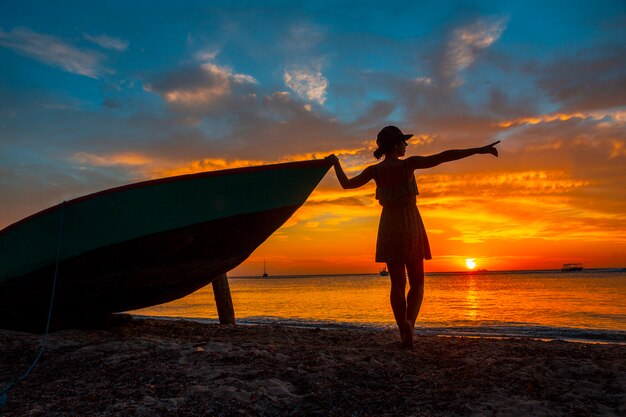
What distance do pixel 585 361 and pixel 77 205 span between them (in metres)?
5.65

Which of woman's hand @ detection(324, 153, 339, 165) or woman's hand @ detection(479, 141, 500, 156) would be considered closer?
woman's hand @ detection(479, 141, 500, 156)

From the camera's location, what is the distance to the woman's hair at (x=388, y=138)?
4.33 m

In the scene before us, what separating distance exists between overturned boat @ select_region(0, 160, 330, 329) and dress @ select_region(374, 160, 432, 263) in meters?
1.03

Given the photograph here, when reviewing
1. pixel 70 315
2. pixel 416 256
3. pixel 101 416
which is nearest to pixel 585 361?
pixel 416 256

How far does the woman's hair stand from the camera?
14.2 ft

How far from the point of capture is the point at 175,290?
21.3ft

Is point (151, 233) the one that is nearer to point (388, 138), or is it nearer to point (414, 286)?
point (388, 138)

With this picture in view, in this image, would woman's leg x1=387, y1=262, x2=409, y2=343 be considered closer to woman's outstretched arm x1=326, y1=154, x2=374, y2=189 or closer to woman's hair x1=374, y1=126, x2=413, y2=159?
woman's outstretched arm x1=326, y1=154, x2=374, y2=189

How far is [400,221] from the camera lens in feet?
13.8

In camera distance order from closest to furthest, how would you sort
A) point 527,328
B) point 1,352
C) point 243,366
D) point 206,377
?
point 206,377 → point 243,366 → point 1,352 → point 527,328

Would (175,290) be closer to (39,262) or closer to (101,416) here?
(39,262)

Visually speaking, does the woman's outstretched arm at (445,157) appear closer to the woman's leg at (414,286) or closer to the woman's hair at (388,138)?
the woman's hair at (388,138)

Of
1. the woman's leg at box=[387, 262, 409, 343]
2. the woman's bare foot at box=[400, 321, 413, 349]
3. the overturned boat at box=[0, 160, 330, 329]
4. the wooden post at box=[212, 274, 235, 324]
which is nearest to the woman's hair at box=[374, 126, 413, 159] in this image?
the overturned boat at box=[0, 160, 330, 329]

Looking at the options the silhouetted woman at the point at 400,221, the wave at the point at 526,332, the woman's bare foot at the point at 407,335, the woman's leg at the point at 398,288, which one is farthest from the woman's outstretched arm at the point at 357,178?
the wave at the point at 526,332
